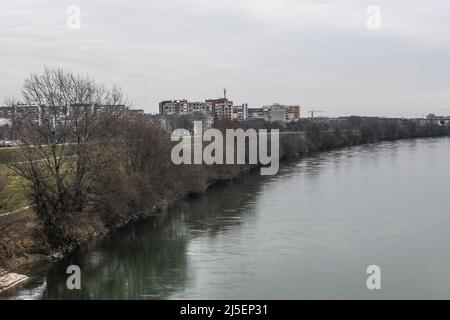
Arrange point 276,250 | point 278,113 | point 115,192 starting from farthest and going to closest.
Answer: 1. point 278,113
2. point 115,192
3. point 276,250

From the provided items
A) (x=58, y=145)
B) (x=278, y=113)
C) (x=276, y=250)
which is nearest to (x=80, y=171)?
(x=58, y=145)

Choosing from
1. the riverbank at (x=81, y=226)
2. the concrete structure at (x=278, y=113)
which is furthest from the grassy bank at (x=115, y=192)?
the concrete structure at (x=278, y=113)

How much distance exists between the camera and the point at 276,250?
1927cm

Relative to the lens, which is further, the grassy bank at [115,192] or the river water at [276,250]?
the grassy bank at [115,192]

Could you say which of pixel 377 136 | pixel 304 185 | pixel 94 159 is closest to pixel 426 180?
pixel 304 185

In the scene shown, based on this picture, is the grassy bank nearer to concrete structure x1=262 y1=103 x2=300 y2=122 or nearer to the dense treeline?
the dense treeline

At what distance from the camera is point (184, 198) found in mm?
32094

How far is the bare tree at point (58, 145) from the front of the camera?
65.6ft

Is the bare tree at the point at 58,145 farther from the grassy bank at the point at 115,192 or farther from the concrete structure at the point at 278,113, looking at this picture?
the concrete structure at the point at 278,113

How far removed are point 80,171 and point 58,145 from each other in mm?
1265

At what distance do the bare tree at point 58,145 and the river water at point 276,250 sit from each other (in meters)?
1.74

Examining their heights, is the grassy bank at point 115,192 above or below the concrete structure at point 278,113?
below

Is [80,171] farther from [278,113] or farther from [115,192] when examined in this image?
[278,113]

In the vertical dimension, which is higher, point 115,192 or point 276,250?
point 115,192
